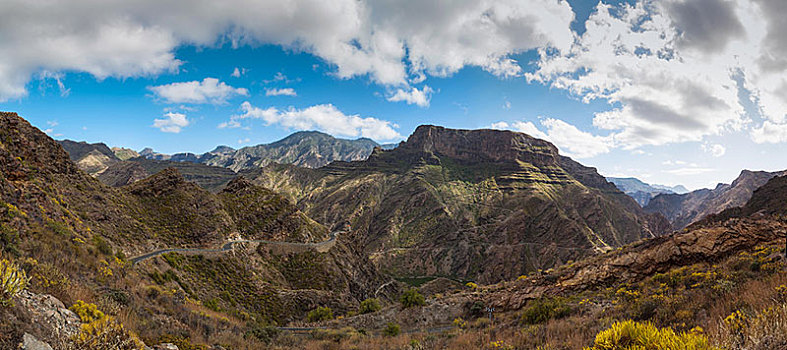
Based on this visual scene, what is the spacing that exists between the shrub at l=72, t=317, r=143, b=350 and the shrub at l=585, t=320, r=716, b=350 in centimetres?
945

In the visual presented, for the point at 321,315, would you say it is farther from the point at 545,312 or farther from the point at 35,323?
the point at 35,323

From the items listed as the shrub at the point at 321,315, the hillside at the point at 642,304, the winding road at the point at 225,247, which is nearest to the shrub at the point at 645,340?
the hillside at the point at 642,304

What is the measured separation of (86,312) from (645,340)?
39.4ft

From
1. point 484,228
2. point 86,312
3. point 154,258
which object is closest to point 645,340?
point 86,312

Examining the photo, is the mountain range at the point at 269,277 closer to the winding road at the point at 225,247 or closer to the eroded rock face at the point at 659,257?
the eroded rock face at the point at 659,257

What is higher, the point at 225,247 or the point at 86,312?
the point at 86,312

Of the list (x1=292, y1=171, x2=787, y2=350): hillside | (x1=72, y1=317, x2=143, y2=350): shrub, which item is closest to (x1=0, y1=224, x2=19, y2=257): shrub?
(x1=72, y1=317, x2=143, y2=350): shrub

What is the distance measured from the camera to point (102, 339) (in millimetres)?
5797

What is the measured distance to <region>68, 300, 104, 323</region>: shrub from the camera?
7.08 metres

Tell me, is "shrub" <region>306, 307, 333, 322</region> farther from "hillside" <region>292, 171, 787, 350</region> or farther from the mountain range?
"hillside" <region>292, 171, 787, 350</region>

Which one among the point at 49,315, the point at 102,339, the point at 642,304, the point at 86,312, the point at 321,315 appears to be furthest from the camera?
the point at 321,315

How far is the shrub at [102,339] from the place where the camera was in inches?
218

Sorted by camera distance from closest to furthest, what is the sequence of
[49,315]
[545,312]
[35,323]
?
1. [35,323]
2. [49,315]
3. [545,312]

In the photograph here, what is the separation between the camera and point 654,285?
15.9 m
